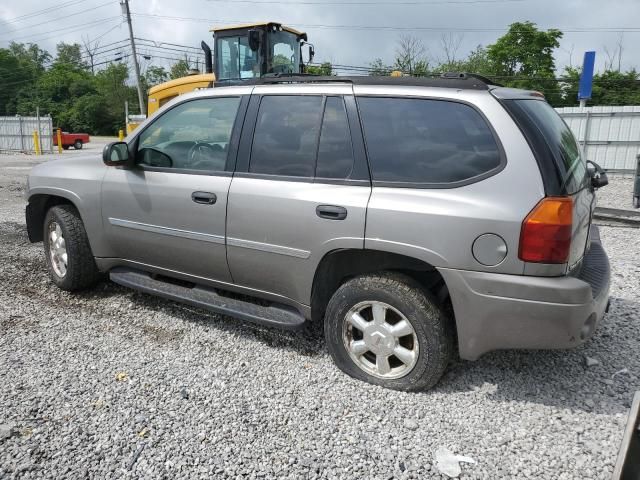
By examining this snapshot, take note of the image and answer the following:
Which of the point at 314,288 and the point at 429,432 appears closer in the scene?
the point at 429,432

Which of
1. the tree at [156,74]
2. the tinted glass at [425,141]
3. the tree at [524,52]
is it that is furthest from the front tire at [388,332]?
the tree at [156,74]

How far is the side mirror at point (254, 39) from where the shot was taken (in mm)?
9672

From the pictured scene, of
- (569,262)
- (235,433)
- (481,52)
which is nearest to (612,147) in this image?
(569,262)

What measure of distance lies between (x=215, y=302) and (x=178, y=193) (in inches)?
33.2

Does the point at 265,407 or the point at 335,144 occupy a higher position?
the point at 335,144

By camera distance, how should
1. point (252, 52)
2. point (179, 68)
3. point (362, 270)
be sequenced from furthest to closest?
point (179, 68) < point (252, 52) < point (362, 270)

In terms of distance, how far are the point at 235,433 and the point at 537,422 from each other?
1.66 meters

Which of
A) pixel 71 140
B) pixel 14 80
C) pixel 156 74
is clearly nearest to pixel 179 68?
pixel 156 74

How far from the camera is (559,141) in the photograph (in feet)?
10.2

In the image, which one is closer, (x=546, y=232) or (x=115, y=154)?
(x=546, y=232)

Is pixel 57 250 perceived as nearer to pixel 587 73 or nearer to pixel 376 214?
pixel 376 214

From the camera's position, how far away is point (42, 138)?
86.5 ft

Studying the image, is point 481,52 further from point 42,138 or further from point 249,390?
point 249,390

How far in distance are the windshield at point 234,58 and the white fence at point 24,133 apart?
1922 centimetres
